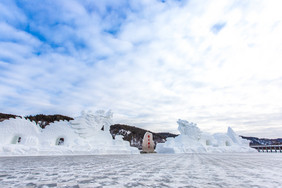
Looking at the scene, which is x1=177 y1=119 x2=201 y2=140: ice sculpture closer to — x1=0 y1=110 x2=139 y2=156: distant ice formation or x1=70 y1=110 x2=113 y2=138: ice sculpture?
x1=0 y1=110 x2=139 y2=156: distant ice formation

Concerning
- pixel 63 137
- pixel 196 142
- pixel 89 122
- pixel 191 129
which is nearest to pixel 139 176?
pixel 63 137

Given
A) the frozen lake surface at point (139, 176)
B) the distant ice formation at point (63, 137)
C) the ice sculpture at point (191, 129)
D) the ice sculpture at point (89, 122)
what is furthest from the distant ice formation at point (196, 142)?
the frozen lake surface at point (139, 176)

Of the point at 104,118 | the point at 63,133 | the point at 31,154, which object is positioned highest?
the point at 104,118

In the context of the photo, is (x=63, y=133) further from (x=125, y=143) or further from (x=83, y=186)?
(x=83, y=186)

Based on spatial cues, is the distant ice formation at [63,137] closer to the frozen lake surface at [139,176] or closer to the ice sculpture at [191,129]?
the frozen lake surface at [139,176]

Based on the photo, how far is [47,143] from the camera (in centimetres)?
2239

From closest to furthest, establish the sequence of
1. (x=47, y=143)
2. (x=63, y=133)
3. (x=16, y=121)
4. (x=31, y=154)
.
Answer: (x=31, y=154), (x=16, y=121), (x=47, y=143), (x=63, y=133)

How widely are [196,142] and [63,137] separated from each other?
26.8 metres

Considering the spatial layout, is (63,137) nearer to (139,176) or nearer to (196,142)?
(139,176)

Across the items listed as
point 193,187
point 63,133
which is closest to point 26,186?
point 193,187

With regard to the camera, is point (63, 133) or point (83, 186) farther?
point (63, 133)

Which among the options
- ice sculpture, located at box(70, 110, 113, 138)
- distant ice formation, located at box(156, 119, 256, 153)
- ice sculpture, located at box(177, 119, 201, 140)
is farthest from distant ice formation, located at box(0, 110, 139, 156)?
ice sculpture, located at box(177, 119, 201, 140)

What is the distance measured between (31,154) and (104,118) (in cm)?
1218

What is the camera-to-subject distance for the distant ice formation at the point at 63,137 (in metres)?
19.9
